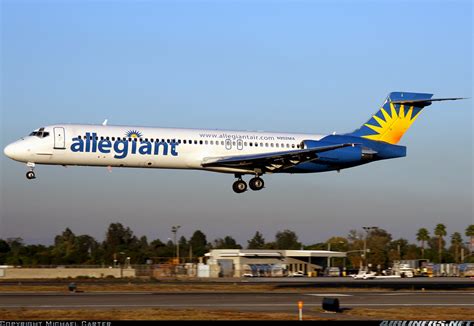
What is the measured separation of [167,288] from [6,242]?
111275mm

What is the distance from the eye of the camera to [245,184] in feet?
191

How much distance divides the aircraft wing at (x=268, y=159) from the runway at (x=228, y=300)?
10.3 meters

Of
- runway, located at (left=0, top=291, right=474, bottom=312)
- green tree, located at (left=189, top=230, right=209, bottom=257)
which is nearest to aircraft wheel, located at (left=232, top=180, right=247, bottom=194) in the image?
runway, located at (left=0, top=291, right=474, bottom=312)

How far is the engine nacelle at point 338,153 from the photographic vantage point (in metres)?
57.6

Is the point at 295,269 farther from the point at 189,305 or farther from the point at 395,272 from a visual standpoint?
the point at 189,305

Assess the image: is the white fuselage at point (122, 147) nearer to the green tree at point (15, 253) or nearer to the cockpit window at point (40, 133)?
the cockpit window at point (40, 133)

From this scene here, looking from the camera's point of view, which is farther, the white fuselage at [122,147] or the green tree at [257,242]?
the green tree at [257,242]

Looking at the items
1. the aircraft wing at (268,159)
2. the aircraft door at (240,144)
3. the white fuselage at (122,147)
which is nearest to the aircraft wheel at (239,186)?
the aircraft wing at (268,159)

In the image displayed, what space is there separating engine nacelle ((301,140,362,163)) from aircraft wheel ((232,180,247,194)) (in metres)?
5.08

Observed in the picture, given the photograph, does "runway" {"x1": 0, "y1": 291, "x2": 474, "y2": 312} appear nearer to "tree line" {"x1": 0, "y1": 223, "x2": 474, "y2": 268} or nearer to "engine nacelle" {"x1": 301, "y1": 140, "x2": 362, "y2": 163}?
"engine nacelle" {"x1": 301, "y1": 140, "x2": 362, "y2": 163}

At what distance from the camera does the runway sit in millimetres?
38438

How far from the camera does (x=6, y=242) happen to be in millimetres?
156625

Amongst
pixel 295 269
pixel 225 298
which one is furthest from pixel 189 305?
→ pixel 295 269

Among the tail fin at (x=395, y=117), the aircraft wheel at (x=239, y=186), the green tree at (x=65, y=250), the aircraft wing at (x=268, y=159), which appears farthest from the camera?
the green tree at (x=65, y=250)
